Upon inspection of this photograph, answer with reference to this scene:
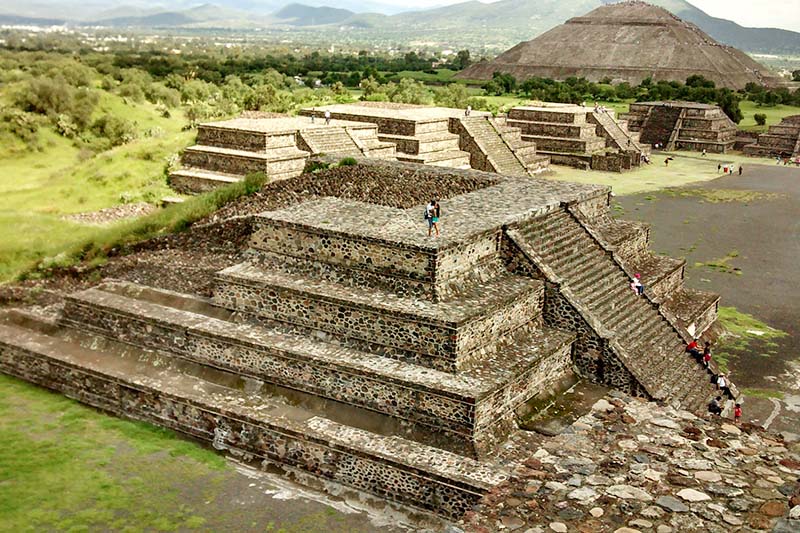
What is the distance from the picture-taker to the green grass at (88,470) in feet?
25.8

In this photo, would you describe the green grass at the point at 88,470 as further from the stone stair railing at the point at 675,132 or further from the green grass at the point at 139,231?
the stone stair railing at the point at 675,132

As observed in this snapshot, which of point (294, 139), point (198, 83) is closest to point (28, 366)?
point (294, 139)

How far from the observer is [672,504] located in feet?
22.4

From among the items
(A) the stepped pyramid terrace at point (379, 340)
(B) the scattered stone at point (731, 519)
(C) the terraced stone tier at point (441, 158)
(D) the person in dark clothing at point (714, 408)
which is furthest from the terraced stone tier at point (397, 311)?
(C) the terraced stone tier at point (441, 158)

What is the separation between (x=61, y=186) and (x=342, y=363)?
15797 mm

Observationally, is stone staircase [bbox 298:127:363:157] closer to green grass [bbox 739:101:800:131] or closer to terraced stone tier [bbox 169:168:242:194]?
terraced stone tier [bbox 169:168:242:194]

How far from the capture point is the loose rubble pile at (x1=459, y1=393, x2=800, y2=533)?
657cm

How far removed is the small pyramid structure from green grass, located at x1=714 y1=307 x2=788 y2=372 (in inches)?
2325

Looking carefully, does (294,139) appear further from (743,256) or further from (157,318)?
(743,256)

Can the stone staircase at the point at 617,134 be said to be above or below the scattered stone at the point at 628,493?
above

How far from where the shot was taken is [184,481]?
8.59 metres

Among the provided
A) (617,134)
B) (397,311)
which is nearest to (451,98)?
(617,134)

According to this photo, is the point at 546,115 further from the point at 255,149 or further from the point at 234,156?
the point at 234,156

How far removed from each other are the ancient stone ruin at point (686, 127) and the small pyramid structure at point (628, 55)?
2598 cm
